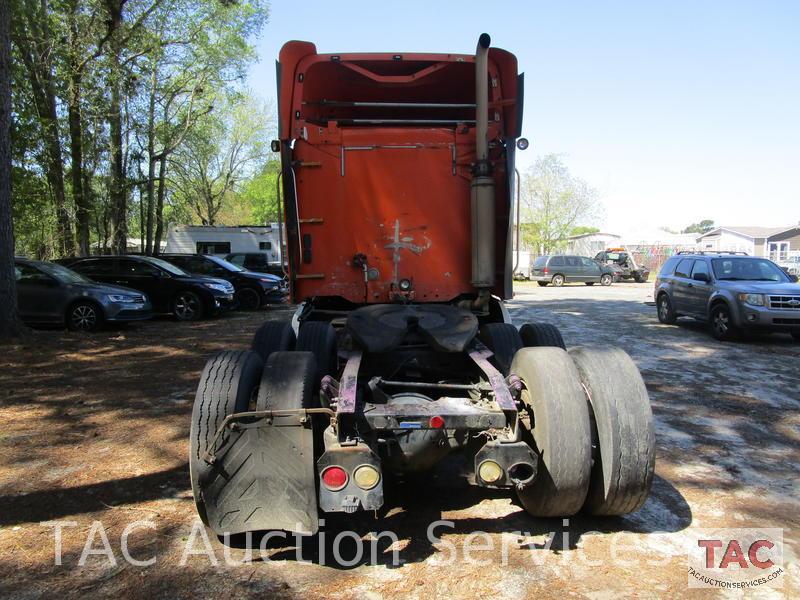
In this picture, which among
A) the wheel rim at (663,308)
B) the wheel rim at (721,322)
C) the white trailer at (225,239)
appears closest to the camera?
the wheel rim at (721,322)

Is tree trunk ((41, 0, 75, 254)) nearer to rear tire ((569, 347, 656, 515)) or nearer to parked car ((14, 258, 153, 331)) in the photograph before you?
parked car ((14, 258, 153, 331))

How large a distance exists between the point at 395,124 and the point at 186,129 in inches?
911

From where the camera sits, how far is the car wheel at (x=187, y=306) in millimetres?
14547

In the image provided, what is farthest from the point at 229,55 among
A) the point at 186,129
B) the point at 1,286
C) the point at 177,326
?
the point at 1,286

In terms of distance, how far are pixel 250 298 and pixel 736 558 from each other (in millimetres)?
15448

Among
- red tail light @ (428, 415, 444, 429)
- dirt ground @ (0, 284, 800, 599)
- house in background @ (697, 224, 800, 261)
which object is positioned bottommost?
dirt ground @ (0, 284, 800, 599)

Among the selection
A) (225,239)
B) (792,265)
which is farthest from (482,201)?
(792,265)

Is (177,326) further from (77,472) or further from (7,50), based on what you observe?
(77,472)

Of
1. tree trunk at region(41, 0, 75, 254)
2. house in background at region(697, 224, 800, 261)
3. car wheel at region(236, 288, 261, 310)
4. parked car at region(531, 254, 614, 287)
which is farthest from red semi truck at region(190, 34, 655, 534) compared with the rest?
house in background at region(697, 224, 800, 261)

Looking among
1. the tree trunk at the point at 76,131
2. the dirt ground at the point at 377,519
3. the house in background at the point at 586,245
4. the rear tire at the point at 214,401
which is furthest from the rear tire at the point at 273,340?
the house in background at the point at 586,245

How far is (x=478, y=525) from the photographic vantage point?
3639 millimetres

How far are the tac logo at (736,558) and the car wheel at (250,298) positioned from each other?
15.0 meters

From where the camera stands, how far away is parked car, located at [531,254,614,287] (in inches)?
1193

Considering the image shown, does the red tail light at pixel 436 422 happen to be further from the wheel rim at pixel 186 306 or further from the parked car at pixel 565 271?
the parked car at pixel 565 271
